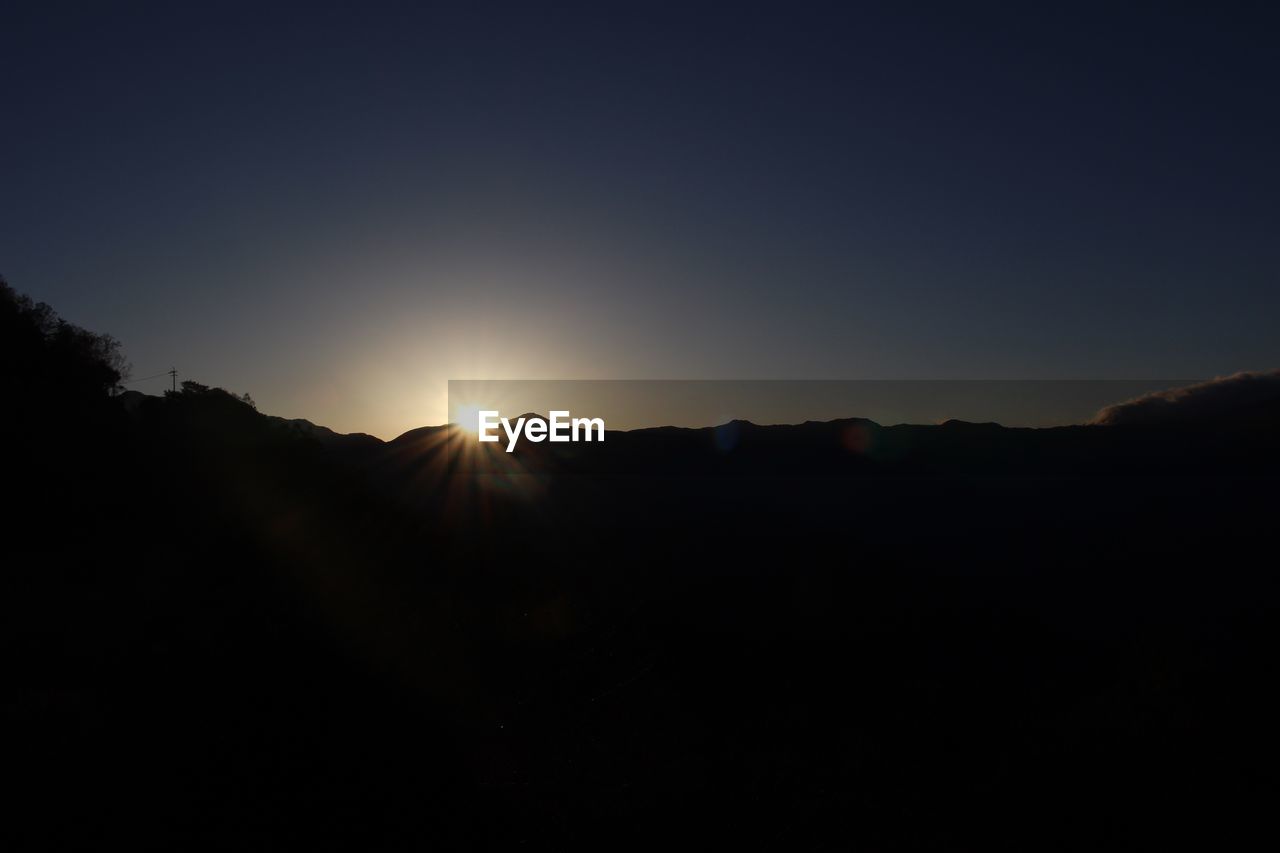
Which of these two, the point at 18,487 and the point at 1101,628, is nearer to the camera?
the point at 18,487

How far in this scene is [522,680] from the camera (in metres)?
16.5

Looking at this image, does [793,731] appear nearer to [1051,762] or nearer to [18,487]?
[1051,762]

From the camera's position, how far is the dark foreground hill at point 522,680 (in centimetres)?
1223

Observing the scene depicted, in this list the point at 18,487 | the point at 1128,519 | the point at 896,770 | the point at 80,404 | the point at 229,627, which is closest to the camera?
the point at 229,627

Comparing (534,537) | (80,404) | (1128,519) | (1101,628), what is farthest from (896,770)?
(1128,519)

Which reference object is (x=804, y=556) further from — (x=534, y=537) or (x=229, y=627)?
(x=229, y=627)

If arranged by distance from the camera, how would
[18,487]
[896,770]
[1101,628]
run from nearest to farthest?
[18,487] → [896,770] → [1101,628]

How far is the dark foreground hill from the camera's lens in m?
12.2

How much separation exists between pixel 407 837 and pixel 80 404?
2610 centimetres

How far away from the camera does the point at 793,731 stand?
1190 inches

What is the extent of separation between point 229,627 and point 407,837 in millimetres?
6565

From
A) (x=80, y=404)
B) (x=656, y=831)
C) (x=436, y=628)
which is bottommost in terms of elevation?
(x=656, y=831)

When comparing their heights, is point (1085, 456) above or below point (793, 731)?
Answer: above

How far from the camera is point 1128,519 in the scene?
236 feet
